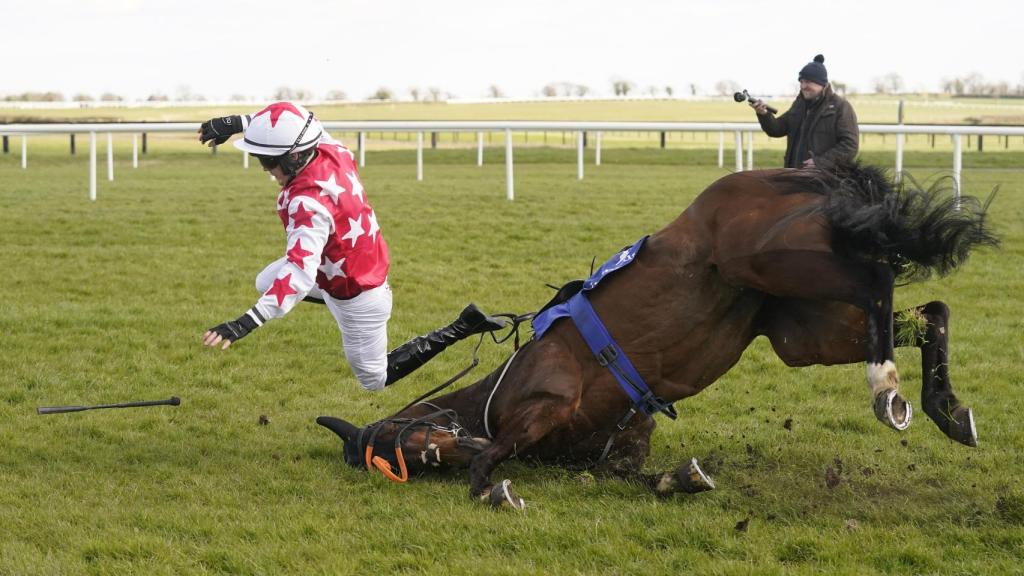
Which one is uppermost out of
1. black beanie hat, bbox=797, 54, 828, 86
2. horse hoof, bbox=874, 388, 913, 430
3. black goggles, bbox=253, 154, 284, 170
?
black beanie hat, bbox=797, 54, 828, 86

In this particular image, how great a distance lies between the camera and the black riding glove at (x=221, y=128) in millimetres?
5328

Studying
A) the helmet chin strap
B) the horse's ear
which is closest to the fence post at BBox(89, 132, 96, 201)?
the horse's ear

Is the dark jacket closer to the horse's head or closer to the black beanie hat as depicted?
the black beanie hat

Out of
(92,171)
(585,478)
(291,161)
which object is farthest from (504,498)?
(92,171)

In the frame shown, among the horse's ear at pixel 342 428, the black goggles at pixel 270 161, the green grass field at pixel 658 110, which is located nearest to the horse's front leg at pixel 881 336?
the horse's ear at pixel 342 428

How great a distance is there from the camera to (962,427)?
437 cm

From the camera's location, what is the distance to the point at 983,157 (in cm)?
2725

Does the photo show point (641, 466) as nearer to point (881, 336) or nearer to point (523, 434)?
point (523, 434)

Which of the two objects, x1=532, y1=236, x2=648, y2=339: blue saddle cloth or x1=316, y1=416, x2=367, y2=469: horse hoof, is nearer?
x1=532, y1=236, x2=648, y2=339: blue saddle cloth

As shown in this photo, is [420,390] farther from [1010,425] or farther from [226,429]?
[1010,425]

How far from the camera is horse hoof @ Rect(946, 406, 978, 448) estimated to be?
4.36m

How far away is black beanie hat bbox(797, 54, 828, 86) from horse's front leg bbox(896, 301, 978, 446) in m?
3.72

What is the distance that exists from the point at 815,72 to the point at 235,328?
5.02 metres

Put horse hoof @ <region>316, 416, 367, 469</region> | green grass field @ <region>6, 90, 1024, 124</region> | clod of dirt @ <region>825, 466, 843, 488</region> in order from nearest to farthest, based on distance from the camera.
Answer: clod of dirt @ <region>825, 466, 843, 488</region>
horse hoof @ <region>316, 416, 367, 469</region>
green grass field @ <region>6, 90, 1024, 124</region>
